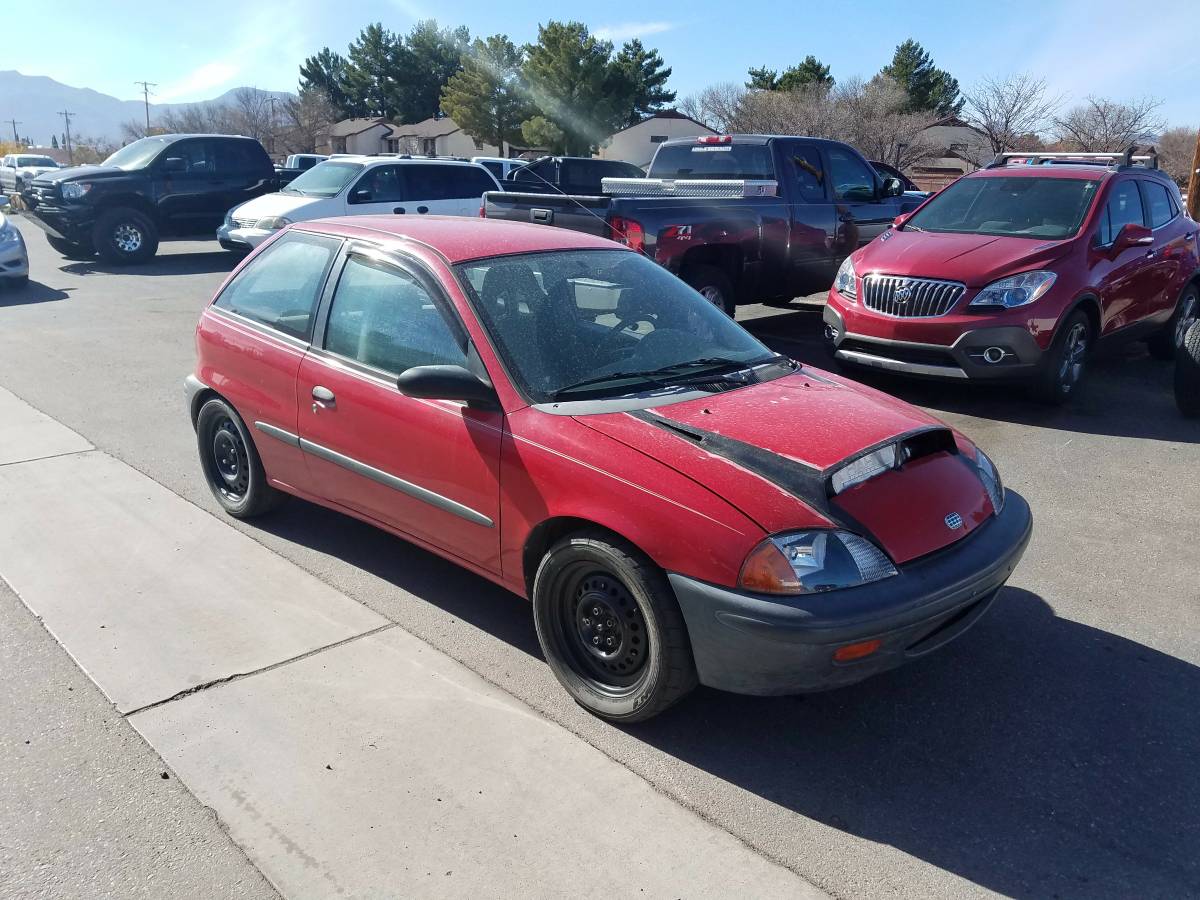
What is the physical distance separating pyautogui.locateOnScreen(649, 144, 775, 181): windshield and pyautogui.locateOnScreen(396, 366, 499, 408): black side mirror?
22.7 feet

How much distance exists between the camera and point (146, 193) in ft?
53.7

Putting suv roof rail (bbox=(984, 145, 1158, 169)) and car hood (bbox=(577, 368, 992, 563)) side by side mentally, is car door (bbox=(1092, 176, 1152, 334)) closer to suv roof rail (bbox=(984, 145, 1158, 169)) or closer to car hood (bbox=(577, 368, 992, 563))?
suv roof rail (bbox=(984, 145, 1158, 169))

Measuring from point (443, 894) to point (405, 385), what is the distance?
1760 mm

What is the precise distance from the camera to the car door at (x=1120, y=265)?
7543 mm

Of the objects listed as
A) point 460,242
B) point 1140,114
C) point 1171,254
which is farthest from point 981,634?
point 1140,114

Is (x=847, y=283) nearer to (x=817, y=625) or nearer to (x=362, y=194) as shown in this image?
(x=817, y=625)

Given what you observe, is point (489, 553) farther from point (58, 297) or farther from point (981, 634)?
point (58, 297)

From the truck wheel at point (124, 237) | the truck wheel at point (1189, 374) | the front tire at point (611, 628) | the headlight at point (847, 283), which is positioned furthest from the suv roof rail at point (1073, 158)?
the truck wheel at point (124, 237)

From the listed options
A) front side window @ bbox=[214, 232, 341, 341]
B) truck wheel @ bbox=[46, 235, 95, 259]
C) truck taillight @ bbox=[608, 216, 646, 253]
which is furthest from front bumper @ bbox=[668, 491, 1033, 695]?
truck wheel @ bbox=[46, 235, 95, 259]

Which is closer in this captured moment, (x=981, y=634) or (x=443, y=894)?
(x=443, y=894)

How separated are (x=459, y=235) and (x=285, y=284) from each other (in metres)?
1.03

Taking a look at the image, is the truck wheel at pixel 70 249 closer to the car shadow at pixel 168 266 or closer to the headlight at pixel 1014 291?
the car shadow at pixel 168 266

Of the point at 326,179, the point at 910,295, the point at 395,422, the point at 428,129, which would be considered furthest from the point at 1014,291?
the point at 428,129

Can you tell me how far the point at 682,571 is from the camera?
120 inches
